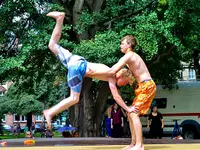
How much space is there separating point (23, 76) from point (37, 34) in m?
3.64

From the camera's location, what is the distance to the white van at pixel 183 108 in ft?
87.2

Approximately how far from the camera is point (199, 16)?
19.4 m

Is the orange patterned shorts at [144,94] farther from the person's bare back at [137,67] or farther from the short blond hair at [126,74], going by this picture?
the short blond hair at [126,74]

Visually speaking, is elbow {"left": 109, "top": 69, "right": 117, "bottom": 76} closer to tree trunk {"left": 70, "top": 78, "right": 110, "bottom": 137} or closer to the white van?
tree trunk {"left": 70, "top": 78, "right": 110, "bottom": 137}

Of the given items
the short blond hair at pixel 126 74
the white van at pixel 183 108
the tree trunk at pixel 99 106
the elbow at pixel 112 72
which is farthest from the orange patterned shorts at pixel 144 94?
the white van at pixel 183 108

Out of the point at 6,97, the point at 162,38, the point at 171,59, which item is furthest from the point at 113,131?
the point at 6,97

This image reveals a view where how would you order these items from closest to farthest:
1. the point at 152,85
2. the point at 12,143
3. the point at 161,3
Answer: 1. the point at 152,85
2. the point at 12,143
3. the point at 161,3

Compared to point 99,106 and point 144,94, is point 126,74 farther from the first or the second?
point 99,106

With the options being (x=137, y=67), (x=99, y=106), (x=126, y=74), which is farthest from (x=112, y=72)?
(x=99, y=106)

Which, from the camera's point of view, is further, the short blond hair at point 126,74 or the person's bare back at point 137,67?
the short blond hair at point 126,74

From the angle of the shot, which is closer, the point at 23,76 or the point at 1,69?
the point at 1,69

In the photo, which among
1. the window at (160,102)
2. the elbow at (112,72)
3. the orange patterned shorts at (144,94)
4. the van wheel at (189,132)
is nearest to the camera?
the elbow at (112,72)

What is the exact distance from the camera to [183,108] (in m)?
27.0

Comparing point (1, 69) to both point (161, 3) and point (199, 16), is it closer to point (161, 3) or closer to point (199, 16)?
point (161, 3)
